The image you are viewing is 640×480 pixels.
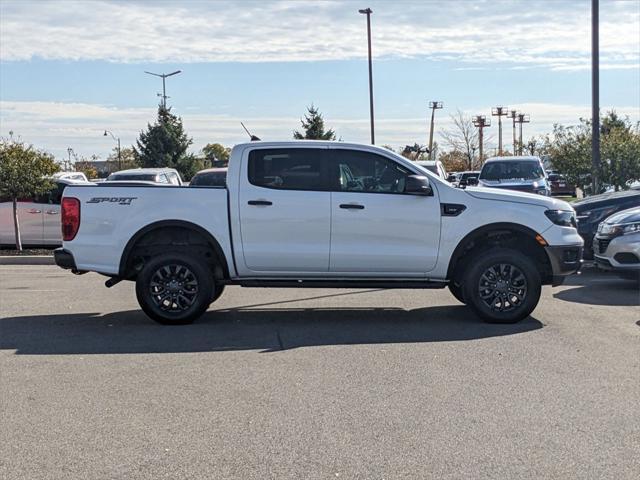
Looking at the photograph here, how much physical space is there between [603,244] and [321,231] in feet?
15.8

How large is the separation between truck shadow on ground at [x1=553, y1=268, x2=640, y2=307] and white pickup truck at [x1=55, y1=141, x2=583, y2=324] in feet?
5.99

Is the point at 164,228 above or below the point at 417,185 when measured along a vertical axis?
below

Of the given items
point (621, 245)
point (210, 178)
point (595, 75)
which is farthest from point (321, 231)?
point (595, 75)

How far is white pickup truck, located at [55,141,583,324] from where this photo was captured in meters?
8.65

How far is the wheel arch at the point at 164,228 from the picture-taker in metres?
8.65

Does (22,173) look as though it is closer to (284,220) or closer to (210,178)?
(210,178)

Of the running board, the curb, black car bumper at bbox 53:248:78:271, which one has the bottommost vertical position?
the curb

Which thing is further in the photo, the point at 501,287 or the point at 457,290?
the point at 457,290

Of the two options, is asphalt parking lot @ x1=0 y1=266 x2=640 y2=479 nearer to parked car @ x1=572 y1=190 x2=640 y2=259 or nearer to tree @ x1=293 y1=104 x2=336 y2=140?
parked car @ x1=572 y1=190 x2=640 y2=259

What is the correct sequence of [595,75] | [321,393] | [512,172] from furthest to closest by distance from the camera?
1. [512,172]
2. [595,75]
3. [321,393]

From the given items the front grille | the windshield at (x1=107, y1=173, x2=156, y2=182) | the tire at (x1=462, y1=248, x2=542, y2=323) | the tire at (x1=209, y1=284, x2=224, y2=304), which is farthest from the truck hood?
the windshield at (x1=107, y1=173, x2=156, y2=182)

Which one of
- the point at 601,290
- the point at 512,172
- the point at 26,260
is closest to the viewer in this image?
the point at 601,290

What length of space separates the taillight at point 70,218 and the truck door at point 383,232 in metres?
2.80

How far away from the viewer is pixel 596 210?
13203mm
